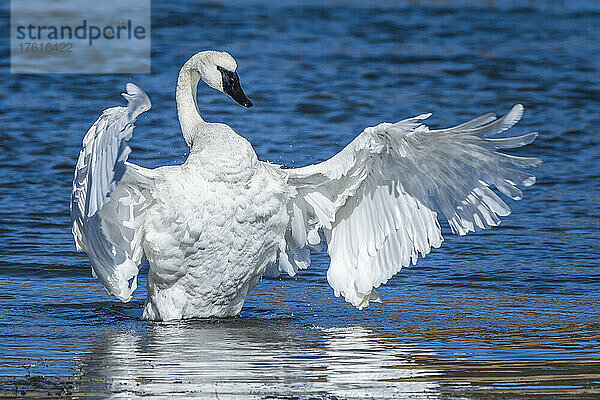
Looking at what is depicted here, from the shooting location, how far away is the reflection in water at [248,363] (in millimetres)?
6848

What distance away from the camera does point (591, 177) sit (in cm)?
1446

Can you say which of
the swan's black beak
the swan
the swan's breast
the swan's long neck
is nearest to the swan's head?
the swan's black beak

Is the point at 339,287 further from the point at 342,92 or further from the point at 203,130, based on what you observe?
the point at 342,92

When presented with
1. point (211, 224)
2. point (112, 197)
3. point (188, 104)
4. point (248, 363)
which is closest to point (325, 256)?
point (188, 104)

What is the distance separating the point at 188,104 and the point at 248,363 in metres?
2.73

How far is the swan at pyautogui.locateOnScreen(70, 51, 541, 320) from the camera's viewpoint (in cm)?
827

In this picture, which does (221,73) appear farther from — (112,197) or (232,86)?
(112,197)

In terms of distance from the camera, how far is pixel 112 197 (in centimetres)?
829

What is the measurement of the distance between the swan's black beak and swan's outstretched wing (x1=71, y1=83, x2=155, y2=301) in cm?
128

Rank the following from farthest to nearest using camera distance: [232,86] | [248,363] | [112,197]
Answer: [232,86], [112,197], [248,363]

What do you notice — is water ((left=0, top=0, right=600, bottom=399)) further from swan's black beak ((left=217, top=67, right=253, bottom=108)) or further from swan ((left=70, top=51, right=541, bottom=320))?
swan's black beak ((left=217, top=67, right=253, bottom=108))

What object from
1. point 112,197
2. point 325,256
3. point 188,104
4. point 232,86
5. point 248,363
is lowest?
point 325,256

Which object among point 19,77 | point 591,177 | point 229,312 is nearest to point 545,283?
point 229,312

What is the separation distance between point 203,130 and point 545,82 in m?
12.1
